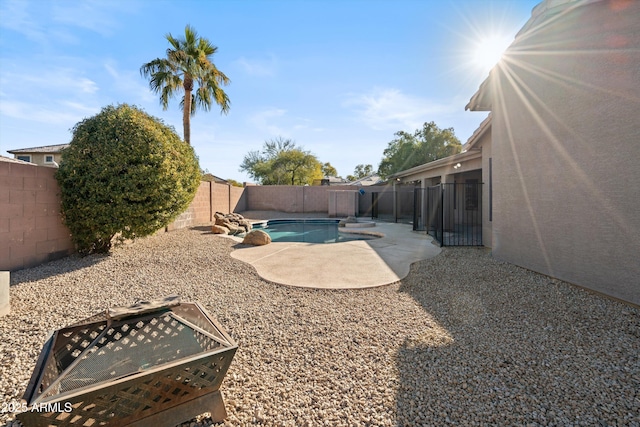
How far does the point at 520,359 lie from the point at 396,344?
3.88ft

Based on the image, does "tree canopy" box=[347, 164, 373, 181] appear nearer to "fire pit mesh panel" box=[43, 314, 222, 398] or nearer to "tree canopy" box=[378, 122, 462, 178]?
"tree canopy" box=[378, 122, 462, 178]

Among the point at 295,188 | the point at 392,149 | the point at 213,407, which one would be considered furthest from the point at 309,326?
the point at 392,149

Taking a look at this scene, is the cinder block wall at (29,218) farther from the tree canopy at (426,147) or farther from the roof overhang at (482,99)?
the tree canopy at (426,147)

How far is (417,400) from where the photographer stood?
226cm

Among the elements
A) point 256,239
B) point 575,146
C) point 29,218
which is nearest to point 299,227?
point 256,239

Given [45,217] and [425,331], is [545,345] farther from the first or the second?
[45,217]

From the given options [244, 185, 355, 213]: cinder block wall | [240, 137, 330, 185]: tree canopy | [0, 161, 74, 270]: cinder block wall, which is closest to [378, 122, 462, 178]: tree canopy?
[240, 137, 330, 185]: tree canopy

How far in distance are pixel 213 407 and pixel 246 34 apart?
417 inches

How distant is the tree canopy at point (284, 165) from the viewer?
1227 inches

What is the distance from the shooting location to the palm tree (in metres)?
13.3

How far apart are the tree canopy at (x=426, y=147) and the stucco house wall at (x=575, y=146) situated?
22.1 m

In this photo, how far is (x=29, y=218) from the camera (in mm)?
5625

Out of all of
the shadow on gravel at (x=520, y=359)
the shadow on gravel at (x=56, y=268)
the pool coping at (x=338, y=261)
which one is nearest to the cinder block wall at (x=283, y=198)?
the pool coping at (x=338, y=261)

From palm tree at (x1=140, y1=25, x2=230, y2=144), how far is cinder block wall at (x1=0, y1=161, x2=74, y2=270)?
8526 mm
